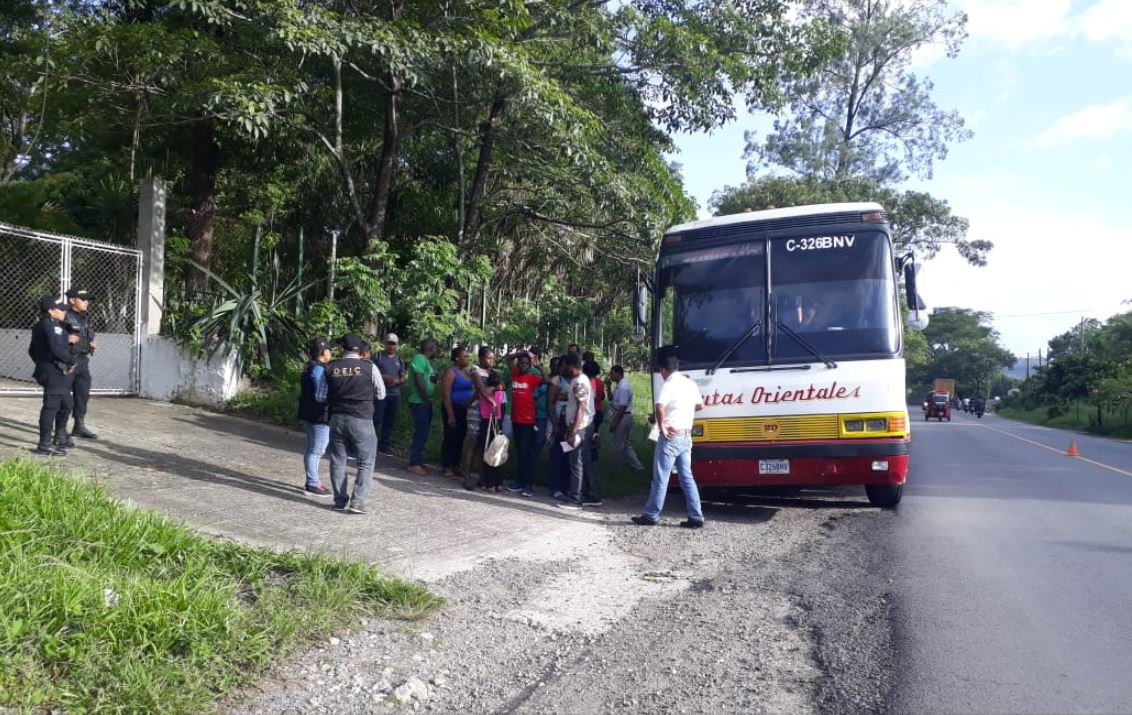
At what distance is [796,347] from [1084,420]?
48.3 metres

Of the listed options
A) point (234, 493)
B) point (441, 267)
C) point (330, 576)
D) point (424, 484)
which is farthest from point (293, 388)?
point (330, 576)

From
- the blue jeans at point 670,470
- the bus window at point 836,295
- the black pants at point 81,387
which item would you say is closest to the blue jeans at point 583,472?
the blue jeans at point 670,470

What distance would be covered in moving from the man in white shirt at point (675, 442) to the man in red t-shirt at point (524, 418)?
197 cm

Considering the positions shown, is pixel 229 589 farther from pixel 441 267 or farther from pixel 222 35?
pixel 222 35

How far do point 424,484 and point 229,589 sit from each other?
16.9 ft

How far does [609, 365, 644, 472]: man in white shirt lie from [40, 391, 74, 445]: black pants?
632cm

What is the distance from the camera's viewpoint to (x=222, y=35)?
14656 millimetres

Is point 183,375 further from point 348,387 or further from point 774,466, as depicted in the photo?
point 774,466

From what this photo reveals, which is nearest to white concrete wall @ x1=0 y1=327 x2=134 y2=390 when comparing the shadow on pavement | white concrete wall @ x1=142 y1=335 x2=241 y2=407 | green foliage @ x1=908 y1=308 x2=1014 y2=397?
white concrete wall @ x1=142 y1=335 x2=241 y2=407

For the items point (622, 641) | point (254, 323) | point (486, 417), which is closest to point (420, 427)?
point (486, 417)

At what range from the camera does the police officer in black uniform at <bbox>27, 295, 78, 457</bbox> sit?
844 cm

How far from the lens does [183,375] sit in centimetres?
1342

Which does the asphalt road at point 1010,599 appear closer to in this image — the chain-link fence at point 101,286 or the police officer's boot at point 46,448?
the police officer's boot at point 46,448

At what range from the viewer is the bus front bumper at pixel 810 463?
28.3 feet
